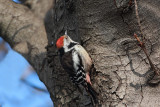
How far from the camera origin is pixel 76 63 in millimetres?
3455

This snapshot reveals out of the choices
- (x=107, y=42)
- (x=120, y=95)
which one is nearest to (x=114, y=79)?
(x=120, y=95)

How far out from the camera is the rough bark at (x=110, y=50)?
2.33m

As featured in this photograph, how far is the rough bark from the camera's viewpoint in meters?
2.33

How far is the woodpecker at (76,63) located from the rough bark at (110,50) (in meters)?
0.09

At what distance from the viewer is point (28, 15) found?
372 centimetres

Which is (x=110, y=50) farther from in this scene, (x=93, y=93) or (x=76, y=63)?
(x=76, y=63)

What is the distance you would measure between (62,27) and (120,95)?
132 cm


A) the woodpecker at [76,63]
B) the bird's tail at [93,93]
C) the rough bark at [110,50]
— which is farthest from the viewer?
the woodpecker at [76,63]

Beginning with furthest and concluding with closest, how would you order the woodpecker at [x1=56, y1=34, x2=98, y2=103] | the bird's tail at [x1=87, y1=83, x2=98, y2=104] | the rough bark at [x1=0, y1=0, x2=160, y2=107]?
the woodpecker at [x1=56, y1=34, x2=98, y2=103], the bird's tail at [x1=87, y1=83, x2=98, y2=104], the rough bark at [x1=0, y1=0, x2=160, y2=107]

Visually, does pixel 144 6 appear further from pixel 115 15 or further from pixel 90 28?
pixel 90 28

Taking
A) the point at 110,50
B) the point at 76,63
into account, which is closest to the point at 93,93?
the point at 110,50

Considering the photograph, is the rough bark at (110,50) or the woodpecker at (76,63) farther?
the woodpecker at (76,63)

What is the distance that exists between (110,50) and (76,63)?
103cm

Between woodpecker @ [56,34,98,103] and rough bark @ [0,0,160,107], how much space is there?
3.5 inches
